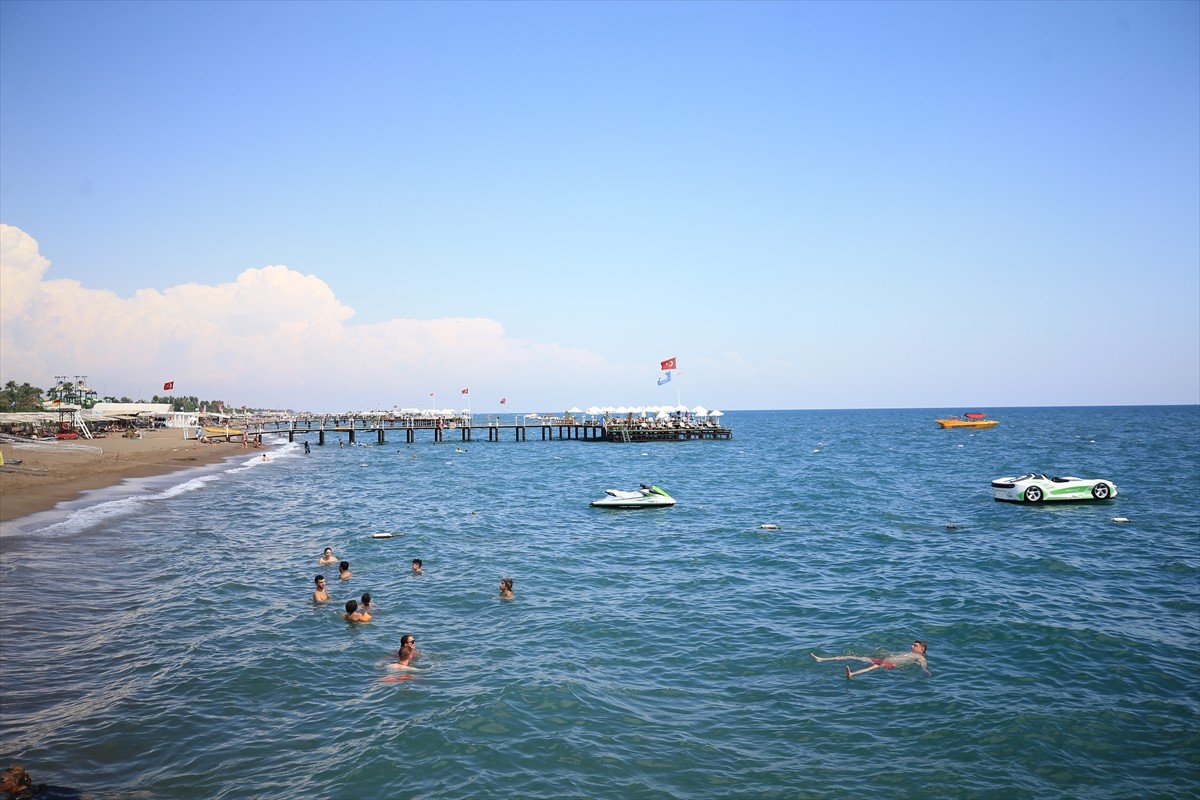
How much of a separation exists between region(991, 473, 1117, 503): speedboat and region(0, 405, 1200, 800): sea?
3.19m

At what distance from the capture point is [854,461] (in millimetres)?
73250

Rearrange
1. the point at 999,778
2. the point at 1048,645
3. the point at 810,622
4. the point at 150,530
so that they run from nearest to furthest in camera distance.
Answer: the point at 999,778 → the point at 1048,645 → the point at 810,622 → the point at 150,530

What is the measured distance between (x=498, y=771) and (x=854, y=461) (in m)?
68.8

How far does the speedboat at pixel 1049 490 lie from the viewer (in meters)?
38.6

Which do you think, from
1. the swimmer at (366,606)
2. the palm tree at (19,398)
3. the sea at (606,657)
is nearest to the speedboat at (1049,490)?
the sea at (606,657)

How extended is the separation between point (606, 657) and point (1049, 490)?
34.1 metres

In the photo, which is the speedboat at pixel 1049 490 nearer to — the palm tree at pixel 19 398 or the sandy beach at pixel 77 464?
the sandy beach at pixel 77 464

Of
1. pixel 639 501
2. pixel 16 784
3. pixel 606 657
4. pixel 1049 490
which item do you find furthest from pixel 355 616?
pixel 1049 490

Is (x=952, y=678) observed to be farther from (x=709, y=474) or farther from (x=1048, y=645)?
(x=709, y=474)

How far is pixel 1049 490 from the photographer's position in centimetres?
3862

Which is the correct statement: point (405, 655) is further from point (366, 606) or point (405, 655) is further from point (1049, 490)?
point (1049, 490)

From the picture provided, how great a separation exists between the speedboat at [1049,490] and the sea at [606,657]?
319 cm

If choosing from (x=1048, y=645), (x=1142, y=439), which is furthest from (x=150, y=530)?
(x=1142, y=439)

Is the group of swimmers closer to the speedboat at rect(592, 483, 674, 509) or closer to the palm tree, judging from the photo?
the speedboat at rect(592, 483, 674, 509)
